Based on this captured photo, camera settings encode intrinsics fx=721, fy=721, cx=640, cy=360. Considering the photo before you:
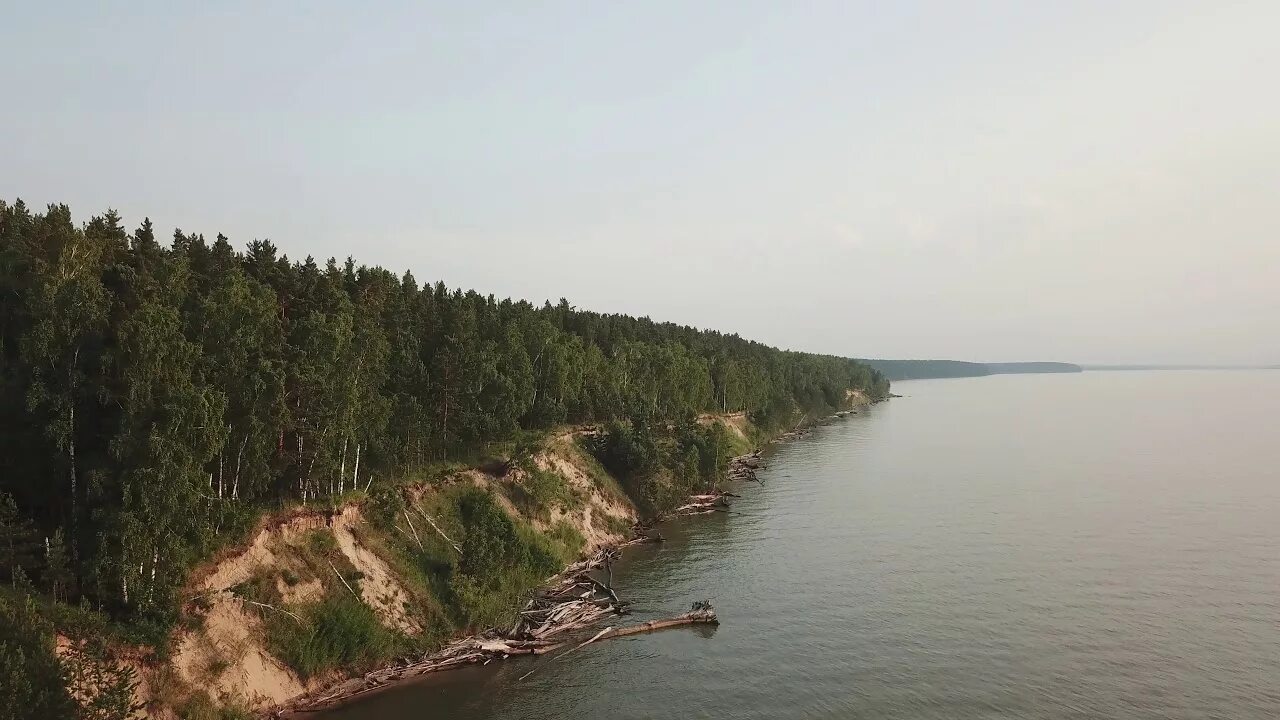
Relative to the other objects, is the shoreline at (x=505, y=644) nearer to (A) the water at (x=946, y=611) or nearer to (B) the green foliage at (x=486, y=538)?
(A) the water at (x=946, y=611)

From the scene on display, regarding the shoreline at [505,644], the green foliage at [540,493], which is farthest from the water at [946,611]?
the green foliage at [540,493]

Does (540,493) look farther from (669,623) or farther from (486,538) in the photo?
(669,623)

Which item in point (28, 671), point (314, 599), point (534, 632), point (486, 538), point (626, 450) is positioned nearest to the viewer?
point (28, 671)

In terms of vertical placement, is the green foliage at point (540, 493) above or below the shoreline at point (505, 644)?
above

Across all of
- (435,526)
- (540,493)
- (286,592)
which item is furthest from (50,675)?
(540,493)

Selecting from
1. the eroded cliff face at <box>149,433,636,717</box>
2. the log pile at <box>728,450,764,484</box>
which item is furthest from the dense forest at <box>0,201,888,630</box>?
the log pile at <box>728,450,764,484</box>
